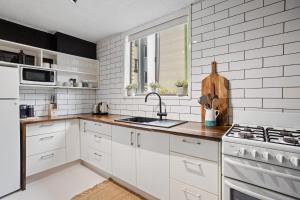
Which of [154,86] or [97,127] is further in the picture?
[154,86]

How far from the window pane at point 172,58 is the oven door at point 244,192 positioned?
1.37 meters

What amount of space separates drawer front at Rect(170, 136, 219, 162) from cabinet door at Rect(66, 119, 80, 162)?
5.75ft

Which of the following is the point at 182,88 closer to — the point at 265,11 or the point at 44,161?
the point at 265,11

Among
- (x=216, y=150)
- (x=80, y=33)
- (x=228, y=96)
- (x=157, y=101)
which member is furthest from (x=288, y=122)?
(x=80, y=33)

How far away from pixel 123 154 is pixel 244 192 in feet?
4.21

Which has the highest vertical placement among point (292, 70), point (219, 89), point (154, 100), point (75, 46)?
point (75, 46)

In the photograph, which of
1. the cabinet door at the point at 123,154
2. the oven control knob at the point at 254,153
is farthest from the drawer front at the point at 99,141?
the oven control knob at the point at 254,153

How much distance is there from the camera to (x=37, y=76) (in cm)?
227

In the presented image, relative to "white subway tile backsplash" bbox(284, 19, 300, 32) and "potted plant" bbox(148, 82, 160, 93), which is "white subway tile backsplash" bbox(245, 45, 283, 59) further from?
"potted plant" bbox(148, 82, 160, 93)

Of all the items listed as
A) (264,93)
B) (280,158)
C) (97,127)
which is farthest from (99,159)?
(264,93)

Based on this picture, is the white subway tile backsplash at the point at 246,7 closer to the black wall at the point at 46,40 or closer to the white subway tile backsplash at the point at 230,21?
the white subway tile backsplash at the point at 230,21

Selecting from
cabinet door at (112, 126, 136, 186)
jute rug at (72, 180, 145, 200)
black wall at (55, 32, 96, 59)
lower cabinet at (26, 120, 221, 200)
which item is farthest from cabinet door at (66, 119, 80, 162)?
black wall at (55, 32, 96, 59)

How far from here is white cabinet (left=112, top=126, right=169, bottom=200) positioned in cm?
154

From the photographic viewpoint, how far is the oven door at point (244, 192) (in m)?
0.94
